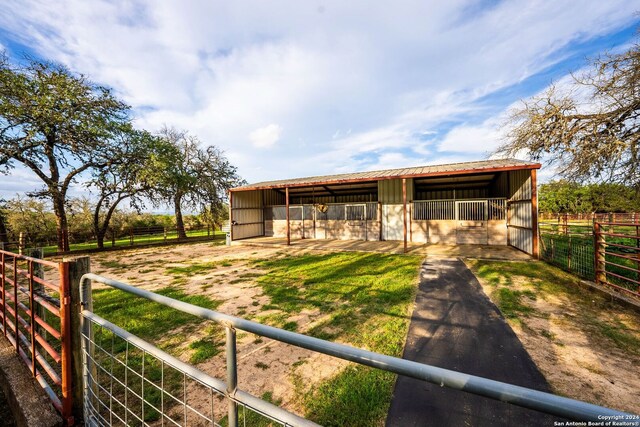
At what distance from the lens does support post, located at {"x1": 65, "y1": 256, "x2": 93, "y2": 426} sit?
76.2 inches

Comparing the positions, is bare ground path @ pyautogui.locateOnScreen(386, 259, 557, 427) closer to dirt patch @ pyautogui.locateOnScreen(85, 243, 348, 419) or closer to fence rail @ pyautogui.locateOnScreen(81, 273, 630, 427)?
dirt patch @ pyautogui.locateOnScreen(85, 243, 348, 419)

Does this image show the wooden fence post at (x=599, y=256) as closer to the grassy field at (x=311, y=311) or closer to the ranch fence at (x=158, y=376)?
the grassy field at (x=311, y=311)

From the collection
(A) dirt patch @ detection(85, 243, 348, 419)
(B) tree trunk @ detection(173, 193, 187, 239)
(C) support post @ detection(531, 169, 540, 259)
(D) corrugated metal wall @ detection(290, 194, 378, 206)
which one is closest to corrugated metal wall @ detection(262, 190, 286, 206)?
(D) corrugated metal wall @ detection(290, 194, 378, 206)

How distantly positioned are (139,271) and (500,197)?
45.3 feet

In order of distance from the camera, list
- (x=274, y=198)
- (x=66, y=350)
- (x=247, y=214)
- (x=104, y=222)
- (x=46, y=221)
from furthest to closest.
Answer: (x=46, y=221) < (x=274, y=198) < (x=247, y=214) < (x=104, y=222) < (x=66, y=350)

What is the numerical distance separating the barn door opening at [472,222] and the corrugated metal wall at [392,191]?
85.0 inches

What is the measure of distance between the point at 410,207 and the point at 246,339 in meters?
10.5

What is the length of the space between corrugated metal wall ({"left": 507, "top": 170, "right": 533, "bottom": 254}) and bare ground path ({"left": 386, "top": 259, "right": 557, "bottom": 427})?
491 centimetres

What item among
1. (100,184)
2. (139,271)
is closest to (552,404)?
→ (139,271)

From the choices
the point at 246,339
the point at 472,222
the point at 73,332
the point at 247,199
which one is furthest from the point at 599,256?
the point at 247,199

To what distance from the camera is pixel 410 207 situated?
1212 cm

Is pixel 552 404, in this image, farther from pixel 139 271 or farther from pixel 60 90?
pixel 60 90

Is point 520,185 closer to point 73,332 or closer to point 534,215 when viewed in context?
point 534,215

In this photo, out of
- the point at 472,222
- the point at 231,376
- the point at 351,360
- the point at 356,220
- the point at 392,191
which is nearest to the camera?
the point at 351,360
